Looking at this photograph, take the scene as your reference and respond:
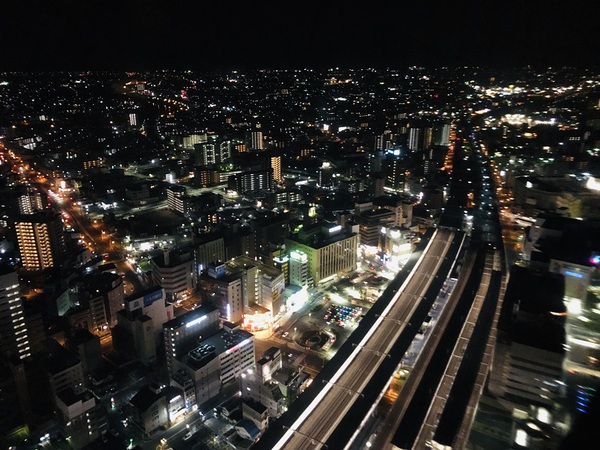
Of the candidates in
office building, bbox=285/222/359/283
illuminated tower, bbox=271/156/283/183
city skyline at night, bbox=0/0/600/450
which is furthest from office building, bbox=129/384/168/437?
illuminated tower, bbox=271/156/283/183

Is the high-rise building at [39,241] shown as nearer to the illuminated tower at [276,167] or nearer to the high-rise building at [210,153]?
the illuminated tower at [276,167]

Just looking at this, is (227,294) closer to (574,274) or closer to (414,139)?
(574,274)

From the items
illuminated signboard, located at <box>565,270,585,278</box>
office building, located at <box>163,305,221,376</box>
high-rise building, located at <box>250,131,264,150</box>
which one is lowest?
office building, located at <box>163,305,221,376</box>

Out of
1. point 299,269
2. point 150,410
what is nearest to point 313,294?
point 299,269

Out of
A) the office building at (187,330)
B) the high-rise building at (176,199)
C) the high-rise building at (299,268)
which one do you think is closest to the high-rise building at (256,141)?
the high-rise building at (176,199)

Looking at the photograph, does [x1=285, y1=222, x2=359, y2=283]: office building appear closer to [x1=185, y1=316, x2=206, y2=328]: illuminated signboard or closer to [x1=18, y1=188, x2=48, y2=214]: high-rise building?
[x1=185, y1=316, x2=206, y2=328]: illuminated signboard

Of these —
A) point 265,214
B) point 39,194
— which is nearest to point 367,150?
point 265,214
